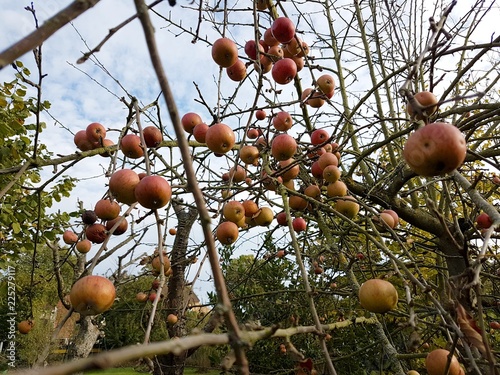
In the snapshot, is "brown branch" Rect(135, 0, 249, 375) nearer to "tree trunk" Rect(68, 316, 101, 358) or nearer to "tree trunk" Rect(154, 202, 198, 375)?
"tree trunk" Rect(154, 202, 198, 375)

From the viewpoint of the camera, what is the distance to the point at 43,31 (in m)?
0.55

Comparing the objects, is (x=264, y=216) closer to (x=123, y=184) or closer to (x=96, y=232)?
(x=96, y=232)

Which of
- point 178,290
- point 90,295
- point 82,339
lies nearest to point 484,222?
point 90,295

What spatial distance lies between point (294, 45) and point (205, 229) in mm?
2254

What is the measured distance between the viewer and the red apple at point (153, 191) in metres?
1.25

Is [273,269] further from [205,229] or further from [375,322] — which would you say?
[205,229]

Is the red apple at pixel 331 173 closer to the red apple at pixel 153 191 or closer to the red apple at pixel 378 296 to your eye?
the red apple at pixel 378 296

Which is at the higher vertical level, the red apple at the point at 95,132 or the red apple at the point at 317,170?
the red apple at the point at 317,170

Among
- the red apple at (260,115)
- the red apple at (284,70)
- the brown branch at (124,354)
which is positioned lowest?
the brown branch at (124,354)

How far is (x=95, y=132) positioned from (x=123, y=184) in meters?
0.95

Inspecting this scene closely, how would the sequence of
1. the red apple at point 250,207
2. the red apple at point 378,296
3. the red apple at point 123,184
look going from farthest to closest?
the red apple at point 250,207 < the red apple at point 378,296 < the red apple at point 123,184

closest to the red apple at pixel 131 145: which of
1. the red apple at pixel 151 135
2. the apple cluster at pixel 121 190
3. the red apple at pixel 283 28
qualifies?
the apple cluster at pixel 121 190

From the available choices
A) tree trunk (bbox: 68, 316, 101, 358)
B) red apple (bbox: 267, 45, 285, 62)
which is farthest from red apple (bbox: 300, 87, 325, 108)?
tree trunk (bbox: 68, 316, 101, 358)

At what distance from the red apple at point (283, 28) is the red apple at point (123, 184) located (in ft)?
4.37
